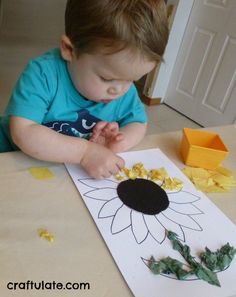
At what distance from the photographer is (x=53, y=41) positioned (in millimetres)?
3529

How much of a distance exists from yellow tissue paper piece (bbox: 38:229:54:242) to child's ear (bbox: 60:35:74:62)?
0.97 ft

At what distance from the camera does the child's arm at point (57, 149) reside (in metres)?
0.51

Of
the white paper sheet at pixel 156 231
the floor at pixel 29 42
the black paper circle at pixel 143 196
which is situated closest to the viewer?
the white paper sheet at pixel 156 231

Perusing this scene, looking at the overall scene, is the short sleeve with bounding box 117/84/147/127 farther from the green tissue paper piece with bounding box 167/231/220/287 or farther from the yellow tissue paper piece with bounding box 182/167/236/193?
the green tissue paper piece with bounding box 167/231/220/287

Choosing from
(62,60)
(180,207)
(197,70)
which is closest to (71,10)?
(62,60)

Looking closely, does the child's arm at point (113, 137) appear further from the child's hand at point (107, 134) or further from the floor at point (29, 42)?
the floor at point (29, 42)

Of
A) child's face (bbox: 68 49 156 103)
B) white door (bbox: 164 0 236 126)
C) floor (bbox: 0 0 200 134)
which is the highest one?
child's face (bbox: 68 49 156 103)

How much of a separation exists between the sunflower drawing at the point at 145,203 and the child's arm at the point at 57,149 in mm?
23

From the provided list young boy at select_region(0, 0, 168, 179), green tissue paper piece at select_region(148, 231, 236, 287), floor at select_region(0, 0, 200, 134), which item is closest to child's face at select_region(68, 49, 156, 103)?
young boy at select_region(0, 0, 168, 179)

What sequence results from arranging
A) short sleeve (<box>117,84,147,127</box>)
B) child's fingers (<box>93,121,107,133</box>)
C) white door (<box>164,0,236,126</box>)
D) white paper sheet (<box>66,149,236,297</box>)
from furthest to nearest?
white door (<box>164,0,236,126</box>)
short sleeve (<box>117,84,147,127</box>)
child's fingers (<box>93,121,107,133</box>)
white paper sheet (<box>66,149,236,297</box>)

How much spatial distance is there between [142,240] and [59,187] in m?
0.15

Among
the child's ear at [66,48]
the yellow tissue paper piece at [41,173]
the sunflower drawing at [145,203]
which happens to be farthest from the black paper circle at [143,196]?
the child's ear at [66,48]

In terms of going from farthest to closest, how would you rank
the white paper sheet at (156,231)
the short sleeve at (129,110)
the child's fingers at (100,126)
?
the short sleeve at (129,110) < the child's fingers at (100,126) < the white paper sheet at (156,231)

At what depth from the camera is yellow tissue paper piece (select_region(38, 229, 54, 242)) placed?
0.39 m
